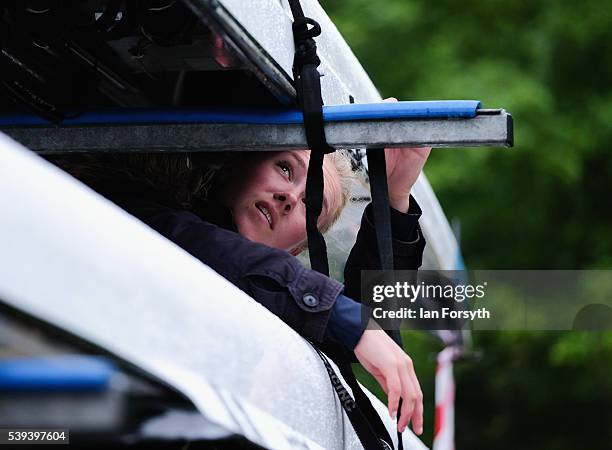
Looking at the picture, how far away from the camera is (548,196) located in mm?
7562

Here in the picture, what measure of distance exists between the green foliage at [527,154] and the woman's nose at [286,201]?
453cm

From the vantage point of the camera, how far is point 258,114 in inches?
63.9

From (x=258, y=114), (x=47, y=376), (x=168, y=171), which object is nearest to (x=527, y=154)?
(x=168, y=171)

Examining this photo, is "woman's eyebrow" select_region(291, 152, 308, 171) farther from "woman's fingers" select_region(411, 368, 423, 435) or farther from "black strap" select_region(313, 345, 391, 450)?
"woman's fingers" select_region(411, 368, 423, 435)

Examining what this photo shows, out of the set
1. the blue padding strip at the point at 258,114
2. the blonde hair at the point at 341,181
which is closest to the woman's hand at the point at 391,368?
the blue padding strip at the point at 258,114

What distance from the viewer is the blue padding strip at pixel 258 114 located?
1.53m

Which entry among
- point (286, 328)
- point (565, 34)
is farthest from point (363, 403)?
point (565, 34)

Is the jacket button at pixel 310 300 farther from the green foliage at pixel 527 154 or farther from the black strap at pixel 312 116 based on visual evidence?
the green foliage at pixel 527 154

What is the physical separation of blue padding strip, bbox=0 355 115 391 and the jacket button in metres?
0.70

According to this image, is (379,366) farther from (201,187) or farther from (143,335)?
(143,335)

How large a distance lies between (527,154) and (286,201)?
526 centimetres

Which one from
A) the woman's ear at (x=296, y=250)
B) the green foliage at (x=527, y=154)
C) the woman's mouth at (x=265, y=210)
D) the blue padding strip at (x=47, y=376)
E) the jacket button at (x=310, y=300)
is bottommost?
the blue padding strip at (x=47, y=376)

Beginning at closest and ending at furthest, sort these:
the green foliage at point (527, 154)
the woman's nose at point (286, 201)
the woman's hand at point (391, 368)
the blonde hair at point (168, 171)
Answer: the woman's hand at point (391, 368) < the blonde hair at point (168, 171) < the woman's nose at point (286, 201) < the green foliage at point (527, 154)

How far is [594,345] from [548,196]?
1.16 m
